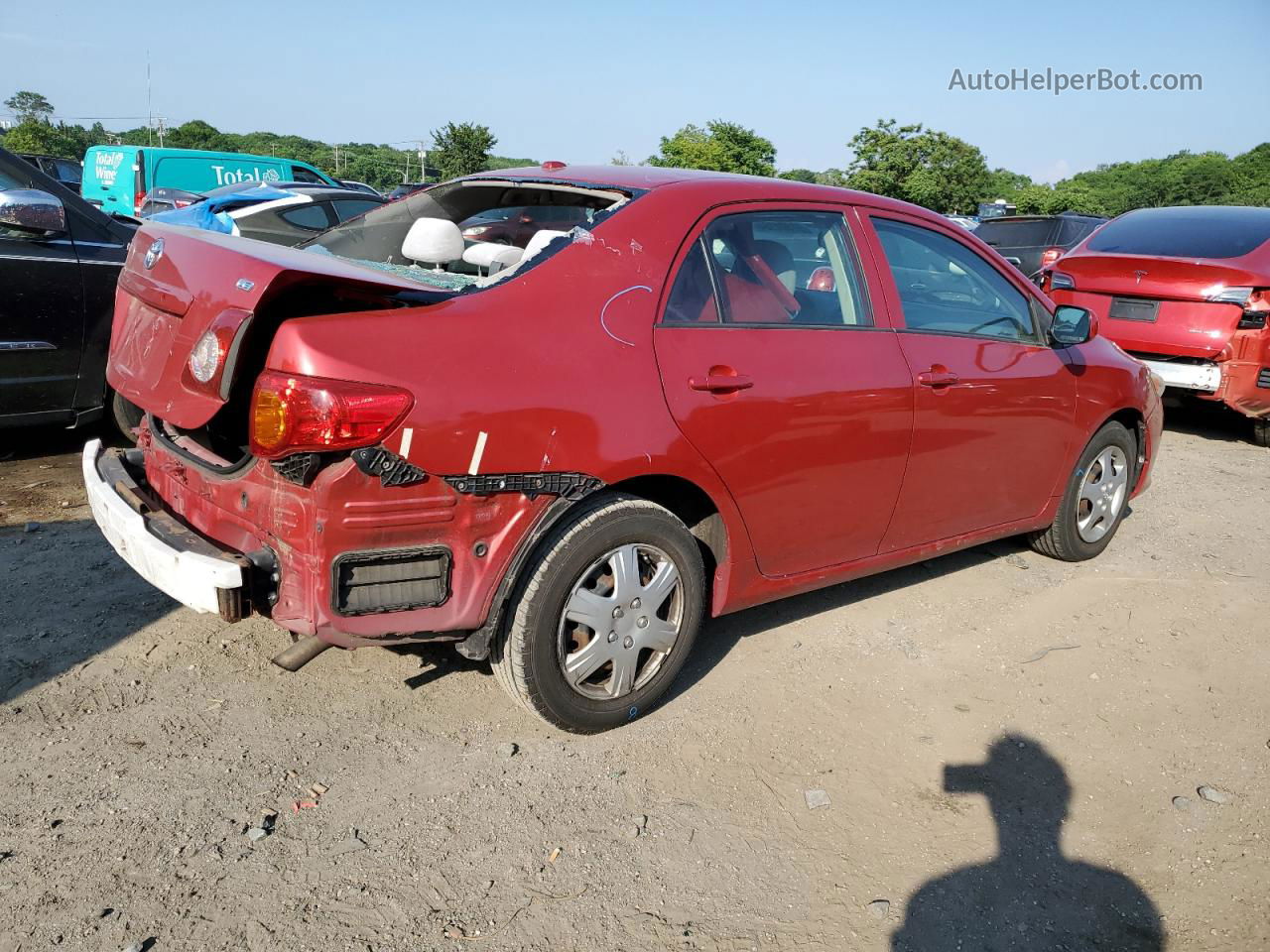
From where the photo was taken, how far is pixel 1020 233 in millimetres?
13609

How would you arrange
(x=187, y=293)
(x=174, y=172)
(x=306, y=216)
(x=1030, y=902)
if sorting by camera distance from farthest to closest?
(x=174, y=172), (x=306, y=216), (x=187, y=293), (x=1030, y=902)

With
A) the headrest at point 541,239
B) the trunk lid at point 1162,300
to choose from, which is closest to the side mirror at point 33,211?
the headrest at point 541,239

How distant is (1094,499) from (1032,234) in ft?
31.2

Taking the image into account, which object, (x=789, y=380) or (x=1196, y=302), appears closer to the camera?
(x=789, y=380)

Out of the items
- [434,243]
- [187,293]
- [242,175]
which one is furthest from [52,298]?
[242,175]

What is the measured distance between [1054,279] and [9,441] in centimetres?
742

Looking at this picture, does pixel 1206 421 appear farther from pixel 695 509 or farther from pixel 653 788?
pixel 653 788

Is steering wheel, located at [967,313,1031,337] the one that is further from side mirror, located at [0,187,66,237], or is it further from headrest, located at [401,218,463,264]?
side mirror, located at [0,187,66,237]

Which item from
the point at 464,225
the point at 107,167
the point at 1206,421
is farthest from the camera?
the point at 107,167

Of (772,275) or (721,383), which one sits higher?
(772,275)

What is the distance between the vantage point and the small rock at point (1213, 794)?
3172mm

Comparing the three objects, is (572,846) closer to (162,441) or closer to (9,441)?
(162,441)

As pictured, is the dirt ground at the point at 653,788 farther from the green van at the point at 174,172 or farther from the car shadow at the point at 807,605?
the green van at the point at 174,172

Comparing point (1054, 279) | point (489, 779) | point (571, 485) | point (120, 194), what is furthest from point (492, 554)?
point (120, 194)
